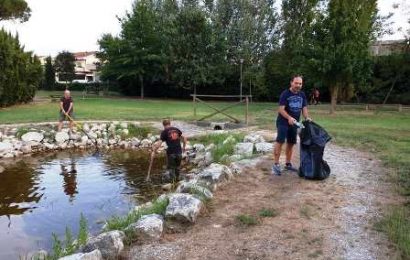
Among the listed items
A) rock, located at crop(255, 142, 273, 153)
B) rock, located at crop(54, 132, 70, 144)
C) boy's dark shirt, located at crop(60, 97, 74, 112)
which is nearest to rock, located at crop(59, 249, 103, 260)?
rock, located at crop(255, 142, 273, 153)

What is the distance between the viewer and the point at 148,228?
554 centimetres

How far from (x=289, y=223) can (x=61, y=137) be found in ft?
40.1

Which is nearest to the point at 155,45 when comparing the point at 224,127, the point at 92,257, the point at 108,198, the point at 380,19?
the point at 380,19

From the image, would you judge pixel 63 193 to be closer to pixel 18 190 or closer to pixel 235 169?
pixel 18 190

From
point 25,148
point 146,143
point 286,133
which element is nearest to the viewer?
point 286,133

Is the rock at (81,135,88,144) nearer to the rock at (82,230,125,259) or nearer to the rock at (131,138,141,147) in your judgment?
the rock at (131,138,141,147)

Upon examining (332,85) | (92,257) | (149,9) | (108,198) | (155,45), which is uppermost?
(149,9)

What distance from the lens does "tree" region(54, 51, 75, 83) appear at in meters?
55.5

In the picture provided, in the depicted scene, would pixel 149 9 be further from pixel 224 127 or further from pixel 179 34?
pixel 224 127

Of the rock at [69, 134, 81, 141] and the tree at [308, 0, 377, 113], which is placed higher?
the tree at [308, 0, 377, 113]

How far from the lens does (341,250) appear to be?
196 inches

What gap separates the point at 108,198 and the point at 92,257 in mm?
4898

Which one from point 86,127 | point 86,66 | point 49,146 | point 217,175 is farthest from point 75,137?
point 86,66

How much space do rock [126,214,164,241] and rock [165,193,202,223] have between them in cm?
23
